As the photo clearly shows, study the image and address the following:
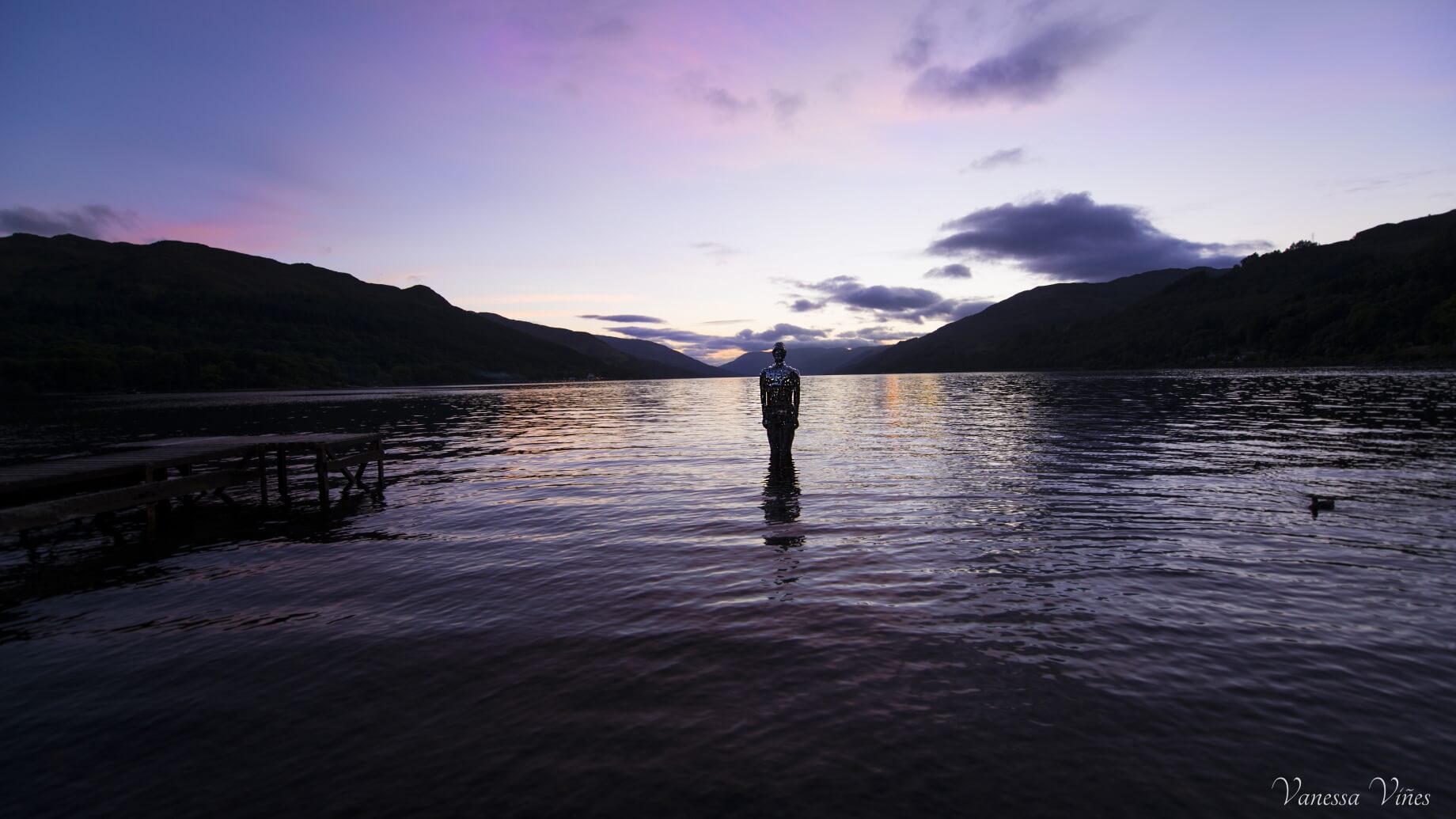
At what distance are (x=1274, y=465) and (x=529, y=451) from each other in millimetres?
34334

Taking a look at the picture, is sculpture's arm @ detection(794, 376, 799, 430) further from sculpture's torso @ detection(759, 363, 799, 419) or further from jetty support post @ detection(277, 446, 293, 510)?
jetty support post @ detection(277, 446, 293, 510)

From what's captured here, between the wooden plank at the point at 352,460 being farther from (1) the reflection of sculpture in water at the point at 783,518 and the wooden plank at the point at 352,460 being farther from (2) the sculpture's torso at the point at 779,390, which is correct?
(2) the sculpture's torso at the point at 779,390

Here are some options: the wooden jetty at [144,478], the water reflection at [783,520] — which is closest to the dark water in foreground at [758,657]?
the water reflection at [783,520]

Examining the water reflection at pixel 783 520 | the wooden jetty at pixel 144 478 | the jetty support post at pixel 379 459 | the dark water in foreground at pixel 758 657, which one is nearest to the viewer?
the dark water in foreground at pixel 758 657

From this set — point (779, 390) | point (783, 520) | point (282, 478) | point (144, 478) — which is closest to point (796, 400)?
point (779, 390)

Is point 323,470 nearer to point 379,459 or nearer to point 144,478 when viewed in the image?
point 379,459

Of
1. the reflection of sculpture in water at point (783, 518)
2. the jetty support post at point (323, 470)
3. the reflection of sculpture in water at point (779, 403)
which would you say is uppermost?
the reflection of sculpture in water at point (779, 403)

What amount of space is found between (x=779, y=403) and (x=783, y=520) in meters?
7.78

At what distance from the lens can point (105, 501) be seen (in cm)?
1733

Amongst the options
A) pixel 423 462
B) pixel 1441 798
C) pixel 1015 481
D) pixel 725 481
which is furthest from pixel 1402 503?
pixel 423 462

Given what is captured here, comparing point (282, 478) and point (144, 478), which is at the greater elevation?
point (144, 478)

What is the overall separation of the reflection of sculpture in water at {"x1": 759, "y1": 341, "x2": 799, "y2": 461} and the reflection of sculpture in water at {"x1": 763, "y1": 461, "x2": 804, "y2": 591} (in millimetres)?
1060

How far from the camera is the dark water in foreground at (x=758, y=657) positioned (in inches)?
245

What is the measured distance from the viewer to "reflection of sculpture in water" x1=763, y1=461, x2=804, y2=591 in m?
12.8
